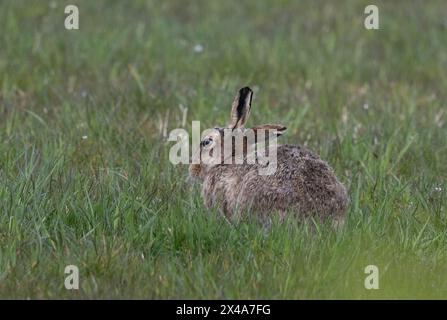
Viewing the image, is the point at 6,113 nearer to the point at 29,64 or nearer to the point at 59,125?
the point at 59,125

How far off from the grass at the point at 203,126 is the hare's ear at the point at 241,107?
1.61 ft

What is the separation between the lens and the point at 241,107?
6.43 metres

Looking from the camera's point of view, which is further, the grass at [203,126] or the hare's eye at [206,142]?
the hare's eye at [206,142]

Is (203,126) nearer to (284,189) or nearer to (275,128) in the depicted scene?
(275,128)

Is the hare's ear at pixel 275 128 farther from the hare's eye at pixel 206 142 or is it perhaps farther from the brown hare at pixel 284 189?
the hare's eye at pixel 206 142

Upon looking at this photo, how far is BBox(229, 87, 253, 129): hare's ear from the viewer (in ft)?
21.0

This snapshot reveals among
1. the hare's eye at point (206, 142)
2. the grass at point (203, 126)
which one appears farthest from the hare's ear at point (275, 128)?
the grass at point (203, 126)

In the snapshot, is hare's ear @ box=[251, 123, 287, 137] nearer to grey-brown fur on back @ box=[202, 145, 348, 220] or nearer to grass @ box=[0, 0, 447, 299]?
grey-brown fur on back @ box=[202, 145, 348, 220]

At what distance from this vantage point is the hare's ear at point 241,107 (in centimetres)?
639

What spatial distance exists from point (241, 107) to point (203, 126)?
1.17 meters

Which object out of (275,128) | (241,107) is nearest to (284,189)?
(275,128)
